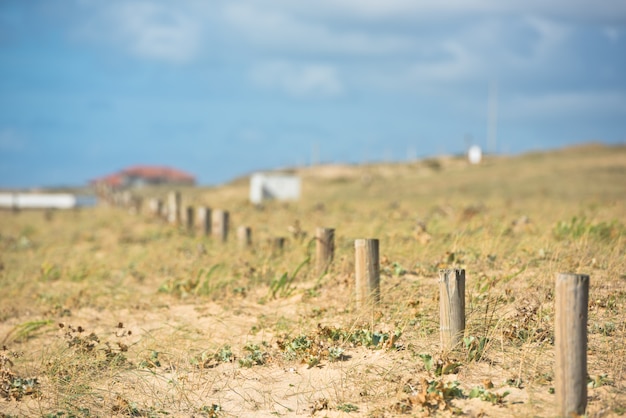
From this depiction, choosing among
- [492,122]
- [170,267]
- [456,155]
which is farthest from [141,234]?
[456,155]

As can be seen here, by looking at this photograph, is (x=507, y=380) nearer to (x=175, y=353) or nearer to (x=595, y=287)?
(x=595, y=287)

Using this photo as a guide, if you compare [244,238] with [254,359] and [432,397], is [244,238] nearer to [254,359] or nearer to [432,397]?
[254,359]

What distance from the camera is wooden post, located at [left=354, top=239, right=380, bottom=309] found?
7.61 m

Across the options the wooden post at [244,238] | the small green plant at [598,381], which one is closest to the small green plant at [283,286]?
the wooden post at [244,238]

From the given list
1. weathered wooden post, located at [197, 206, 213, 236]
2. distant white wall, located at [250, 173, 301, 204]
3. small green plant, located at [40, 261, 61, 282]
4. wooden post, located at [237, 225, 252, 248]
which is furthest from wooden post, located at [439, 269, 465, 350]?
distant white wall, located at [250, 173, 301, 204]

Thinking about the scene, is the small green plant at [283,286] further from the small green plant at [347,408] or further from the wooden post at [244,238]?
the small green plant at [347,408]

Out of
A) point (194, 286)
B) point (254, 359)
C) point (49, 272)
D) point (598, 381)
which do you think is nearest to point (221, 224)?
point (49, 272)

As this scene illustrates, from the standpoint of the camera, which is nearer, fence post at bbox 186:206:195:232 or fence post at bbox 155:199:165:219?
fence post at bbox 186:206:195:232

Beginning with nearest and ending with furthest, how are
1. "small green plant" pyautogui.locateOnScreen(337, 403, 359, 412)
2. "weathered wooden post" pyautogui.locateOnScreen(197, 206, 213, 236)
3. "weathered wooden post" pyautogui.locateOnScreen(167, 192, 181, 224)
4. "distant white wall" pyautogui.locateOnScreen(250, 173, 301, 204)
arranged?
"small green plant" pyautogui.locateOnScreen(337, 403, 359, 412), "weathered wooden post" pyautogui.locateOnScreen(197, 206, 213, 236), "weathered wooden post" pyautogui.locateOnScreen(167, 192, 181, 224), "distant white wall" pyautogui.locateOnScreen(250, 173, 301, 204)

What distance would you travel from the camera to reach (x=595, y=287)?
7.80 meters

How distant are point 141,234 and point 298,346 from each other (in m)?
10.9

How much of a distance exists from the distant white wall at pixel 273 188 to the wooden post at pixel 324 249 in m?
19.1

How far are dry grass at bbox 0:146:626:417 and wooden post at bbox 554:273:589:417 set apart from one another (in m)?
0.25

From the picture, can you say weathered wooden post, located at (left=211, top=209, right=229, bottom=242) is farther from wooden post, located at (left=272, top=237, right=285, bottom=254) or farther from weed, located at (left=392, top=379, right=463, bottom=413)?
weed, located at (left=392, top=379, right=463, bottom=413)
